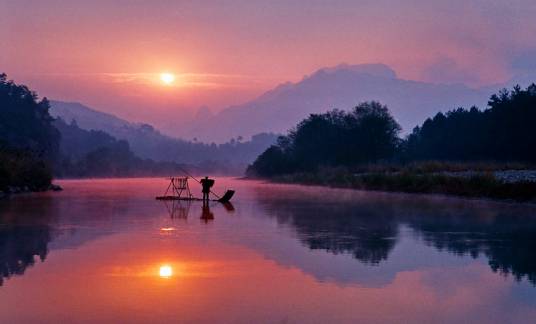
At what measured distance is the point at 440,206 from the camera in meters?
36.2

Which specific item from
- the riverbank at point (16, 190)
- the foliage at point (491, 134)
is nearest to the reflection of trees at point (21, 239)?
the riverbank at point (16, 190)

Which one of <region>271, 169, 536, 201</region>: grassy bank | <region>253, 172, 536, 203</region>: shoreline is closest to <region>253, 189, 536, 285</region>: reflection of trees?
<region>253, 172, 536, 203</region>: shoreline

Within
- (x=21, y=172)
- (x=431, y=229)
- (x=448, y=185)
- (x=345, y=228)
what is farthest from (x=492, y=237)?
(x=21, y=172)

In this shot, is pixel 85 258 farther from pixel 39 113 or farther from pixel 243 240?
pixel 39 113

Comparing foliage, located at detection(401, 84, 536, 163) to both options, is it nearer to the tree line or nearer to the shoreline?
the tree line

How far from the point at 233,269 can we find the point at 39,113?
135 m

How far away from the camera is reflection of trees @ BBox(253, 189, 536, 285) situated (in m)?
17.5

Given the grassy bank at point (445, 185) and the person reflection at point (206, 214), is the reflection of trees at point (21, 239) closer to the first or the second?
the person reflection at point (206, 214)

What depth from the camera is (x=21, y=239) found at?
805 inches

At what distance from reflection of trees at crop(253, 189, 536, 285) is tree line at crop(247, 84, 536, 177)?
131ft

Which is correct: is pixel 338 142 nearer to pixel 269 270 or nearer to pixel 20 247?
pixel 20 247

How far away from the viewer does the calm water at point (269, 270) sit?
11086 millimetres

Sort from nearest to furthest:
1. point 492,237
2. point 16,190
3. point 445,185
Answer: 1. point 492,237
2. point 445,185
3. point 16,190

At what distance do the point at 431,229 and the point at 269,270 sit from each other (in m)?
10.4
